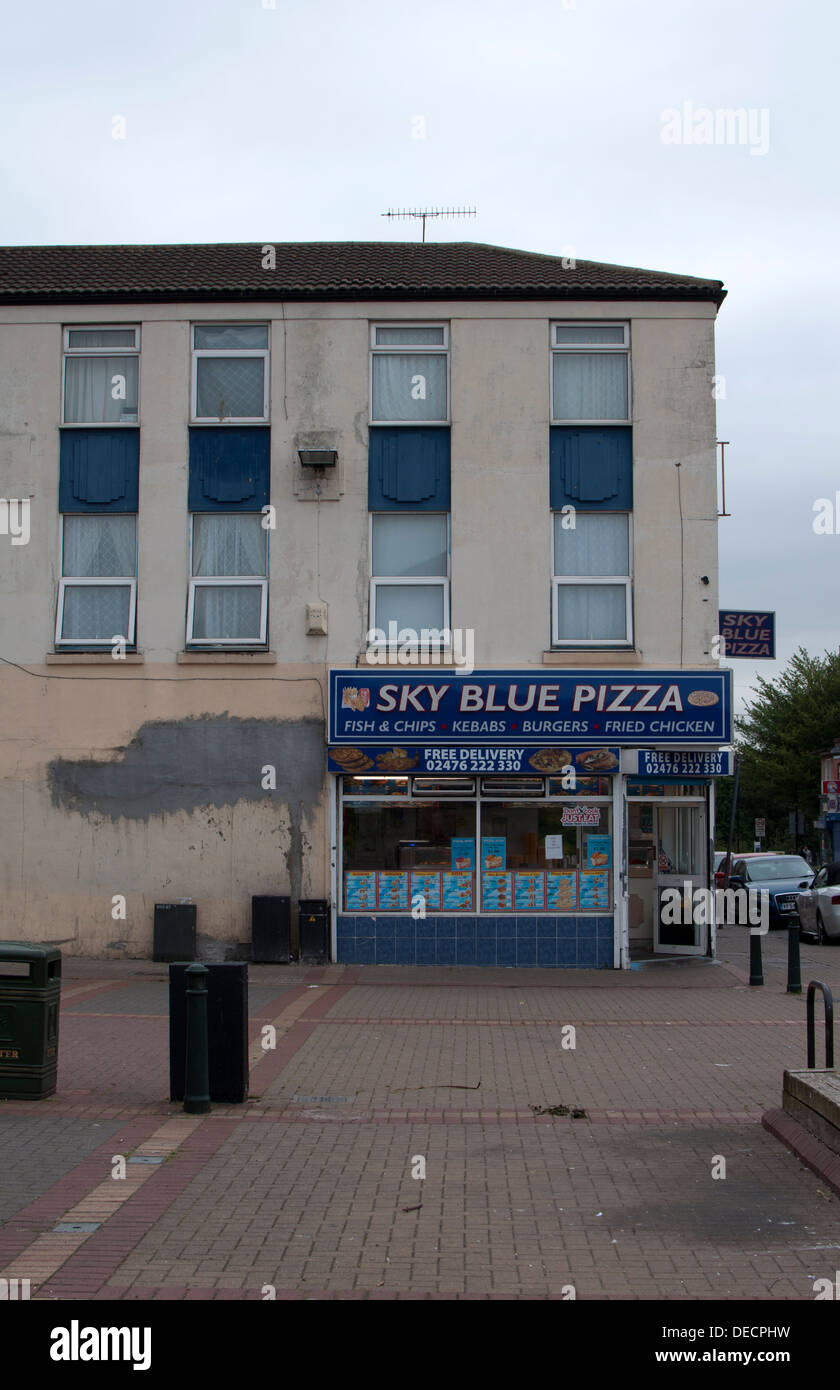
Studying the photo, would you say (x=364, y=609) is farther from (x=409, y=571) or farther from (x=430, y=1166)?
(x=430, y=1166)

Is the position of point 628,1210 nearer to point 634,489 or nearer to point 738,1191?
point 738,1191

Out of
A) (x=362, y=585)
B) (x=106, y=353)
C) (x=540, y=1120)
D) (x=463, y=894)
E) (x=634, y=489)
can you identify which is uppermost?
(x=106, y=353)

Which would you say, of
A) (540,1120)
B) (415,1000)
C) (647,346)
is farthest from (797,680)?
(540,1120)

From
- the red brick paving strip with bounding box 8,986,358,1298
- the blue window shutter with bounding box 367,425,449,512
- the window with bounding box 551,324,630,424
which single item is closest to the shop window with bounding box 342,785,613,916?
the blue window shutter with bounding box 367,425,449,512

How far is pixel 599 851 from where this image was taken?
17.5 m

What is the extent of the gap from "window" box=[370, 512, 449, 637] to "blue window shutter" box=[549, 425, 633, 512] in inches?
67.5

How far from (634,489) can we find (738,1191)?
39.2 feet

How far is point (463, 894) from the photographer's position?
1734 centimetres

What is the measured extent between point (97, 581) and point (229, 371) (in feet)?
11.4

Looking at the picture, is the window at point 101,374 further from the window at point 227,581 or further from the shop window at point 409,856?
the shop window at point 409,856

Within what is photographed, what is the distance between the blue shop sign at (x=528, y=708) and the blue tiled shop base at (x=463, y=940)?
2449mm

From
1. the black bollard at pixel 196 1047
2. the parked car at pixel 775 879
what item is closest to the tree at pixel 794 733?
the parked car at pixel 775 879

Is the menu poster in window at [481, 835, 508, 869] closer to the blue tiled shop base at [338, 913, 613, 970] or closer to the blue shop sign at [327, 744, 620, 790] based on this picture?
the blue tiled shop base at [338, 913, 613, 970]

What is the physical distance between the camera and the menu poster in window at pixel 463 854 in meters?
17.3
